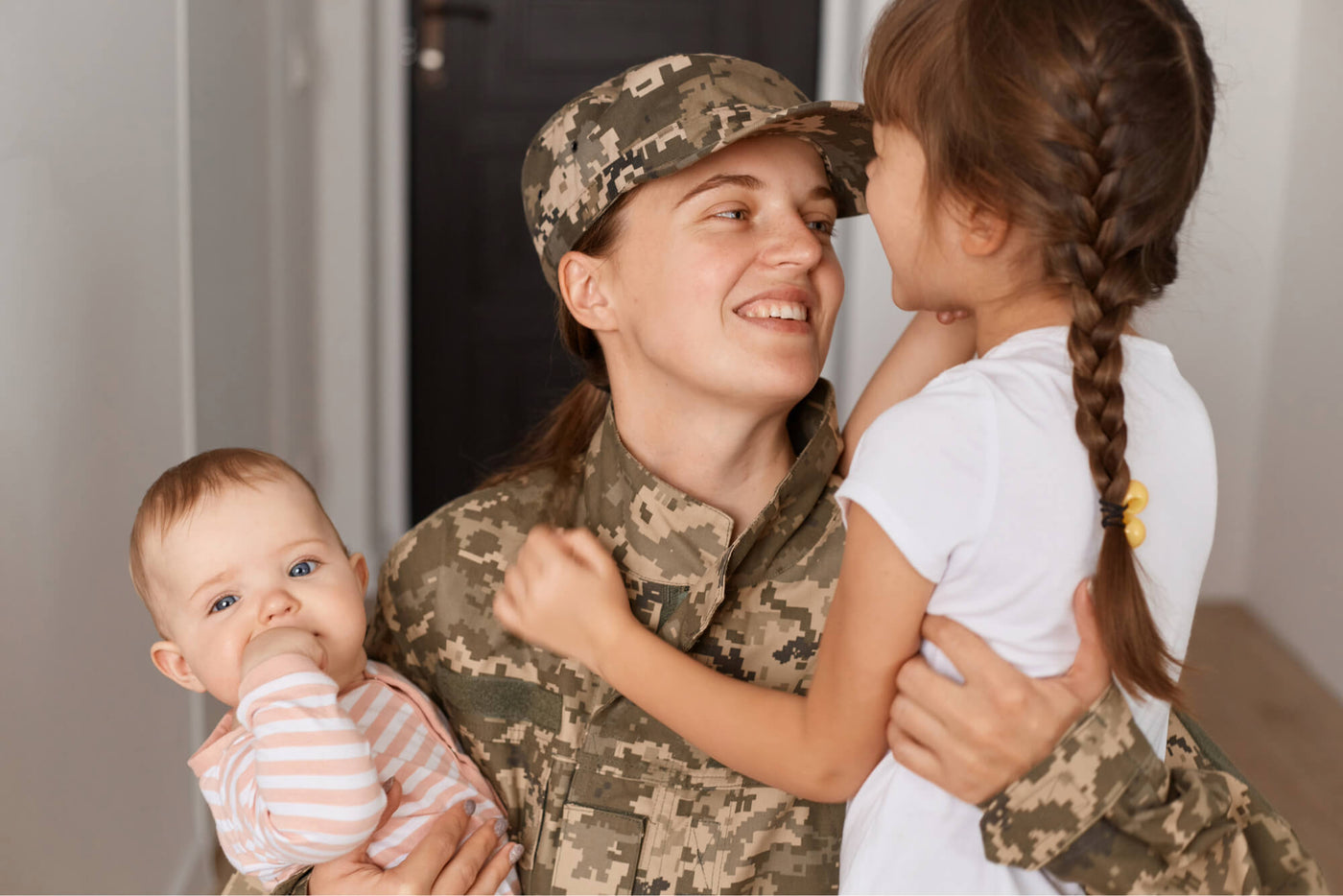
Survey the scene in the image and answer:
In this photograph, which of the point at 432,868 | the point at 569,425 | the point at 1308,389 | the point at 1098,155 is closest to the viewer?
the point at 1098,155

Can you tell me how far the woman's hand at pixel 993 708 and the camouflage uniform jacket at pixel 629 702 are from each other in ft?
1.12

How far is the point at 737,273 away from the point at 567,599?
40cm

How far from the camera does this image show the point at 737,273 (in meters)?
1.33

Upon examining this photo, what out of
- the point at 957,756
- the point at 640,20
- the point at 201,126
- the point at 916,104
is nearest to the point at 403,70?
the point at 640,20

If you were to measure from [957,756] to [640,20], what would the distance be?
3078 millimetres

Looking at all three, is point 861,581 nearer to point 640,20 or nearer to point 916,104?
point 916,104

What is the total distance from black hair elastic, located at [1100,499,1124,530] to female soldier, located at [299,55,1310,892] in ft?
1.41

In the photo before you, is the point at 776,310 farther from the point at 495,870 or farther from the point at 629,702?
the point at 495,870

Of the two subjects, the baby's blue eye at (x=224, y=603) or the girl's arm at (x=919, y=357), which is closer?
the baby's blue eye at (x=224, y=603)

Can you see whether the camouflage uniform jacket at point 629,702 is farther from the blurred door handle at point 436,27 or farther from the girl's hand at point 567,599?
the blurred door handle at point 436,27

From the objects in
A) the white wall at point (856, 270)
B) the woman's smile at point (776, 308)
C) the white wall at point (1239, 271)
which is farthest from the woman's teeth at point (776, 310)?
the white wall at point (1239, 271)

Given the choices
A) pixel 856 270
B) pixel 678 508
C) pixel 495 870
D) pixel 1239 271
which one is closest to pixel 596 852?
pixel 495 870

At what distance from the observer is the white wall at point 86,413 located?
151 centimetres

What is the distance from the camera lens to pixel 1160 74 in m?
0.92
